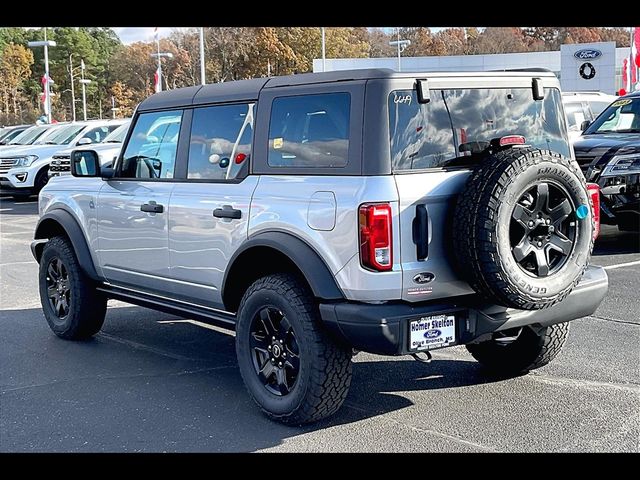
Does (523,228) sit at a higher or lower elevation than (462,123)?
lower

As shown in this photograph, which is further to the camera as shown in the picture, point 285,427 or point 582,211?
point 285,427

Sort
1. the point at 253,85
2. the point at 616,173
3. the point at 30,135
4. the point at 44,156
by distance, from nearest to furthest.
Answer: the point at 253,85, the point at 616,173, the point at 44,156, the point at 30,135

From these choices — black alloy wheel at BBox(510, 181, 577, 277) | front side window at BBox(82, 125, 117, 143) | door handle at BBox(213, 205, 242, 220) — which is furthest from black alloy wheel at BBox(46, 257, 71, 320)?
front side window at BBox(82, 125, 117, 143)

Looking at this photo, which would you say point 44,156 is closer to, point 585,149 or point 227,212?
point 585,149

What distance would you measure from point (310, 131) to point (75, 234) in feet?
9.04

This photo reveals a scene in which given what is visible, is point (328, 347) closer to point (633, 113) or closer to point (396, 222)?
point (396, 222)

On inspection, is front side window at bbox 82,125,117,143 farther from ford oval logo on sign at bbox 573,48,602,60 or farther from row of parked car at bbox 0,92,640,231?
ford oval logo on sign at bbox 573,48,602,60

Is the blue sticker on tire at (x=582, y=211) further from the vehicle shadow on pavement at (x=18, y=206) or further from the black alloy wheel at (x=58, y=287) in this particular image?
the vehicle shadow on pavement at (x=18, y=206)

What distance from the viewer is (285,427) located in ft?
15.5

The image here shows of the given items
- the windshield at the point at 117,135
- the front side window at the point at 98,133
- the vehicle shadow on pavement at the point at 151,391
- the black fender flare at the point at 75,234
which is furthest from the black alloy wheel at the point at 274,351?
the front side window at the point at 98,133

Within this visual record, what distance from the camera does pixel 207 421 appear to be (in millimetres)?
4859

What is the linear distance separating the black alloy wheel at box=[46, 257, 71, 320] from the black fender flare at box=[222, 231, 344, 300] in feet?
9.11

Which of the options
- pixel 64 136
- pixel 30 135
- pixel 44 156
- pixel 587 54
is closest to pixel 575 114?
pixel 44 156
